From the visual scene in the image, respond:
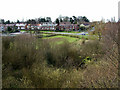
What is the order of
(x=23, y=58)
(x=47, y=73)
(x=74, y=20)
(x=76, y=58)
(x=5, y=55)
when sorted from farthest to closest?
(x=74, y=20) < (x=76, y=58) < (x=23, y=58) < (x=5, y=55) < (x=47, y=73)

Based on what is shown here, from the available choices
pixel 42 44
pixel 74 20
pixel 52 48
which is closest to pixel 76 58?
pixel 52 48

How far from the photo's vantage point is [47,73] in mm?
4680

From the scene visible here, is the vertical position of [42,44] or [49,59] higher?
[42,44]

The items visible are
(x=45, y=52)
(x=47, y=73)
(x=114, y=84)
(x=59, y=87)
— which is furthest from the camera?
(x=45, y=52)

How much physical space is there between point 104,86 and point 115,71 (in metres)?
0.72

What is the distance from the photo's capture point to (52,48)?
9703 mm

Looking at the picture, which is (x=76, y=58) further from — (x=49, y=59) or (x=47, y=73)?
(x=47, y=73)

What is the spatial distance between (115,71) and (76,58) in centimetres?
660

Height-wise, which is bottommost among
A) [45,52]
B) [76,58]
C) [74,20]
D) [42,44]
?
[76,58]

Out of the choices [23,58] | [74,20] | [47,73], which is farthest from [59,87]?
[74,20]

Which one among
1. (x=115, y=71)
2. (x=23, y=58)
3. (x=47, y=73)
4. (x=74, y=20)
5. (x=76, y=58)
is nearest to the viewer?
(x=115, y=71)

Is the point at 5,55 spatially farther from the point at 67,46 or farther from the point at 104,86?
the point at 104,86

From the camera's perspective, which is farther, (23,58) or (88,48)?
(88,48)

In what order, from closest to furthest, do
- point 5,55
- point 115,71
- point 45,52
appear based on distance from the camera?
point 115,71
point 5,55
point 45,52
